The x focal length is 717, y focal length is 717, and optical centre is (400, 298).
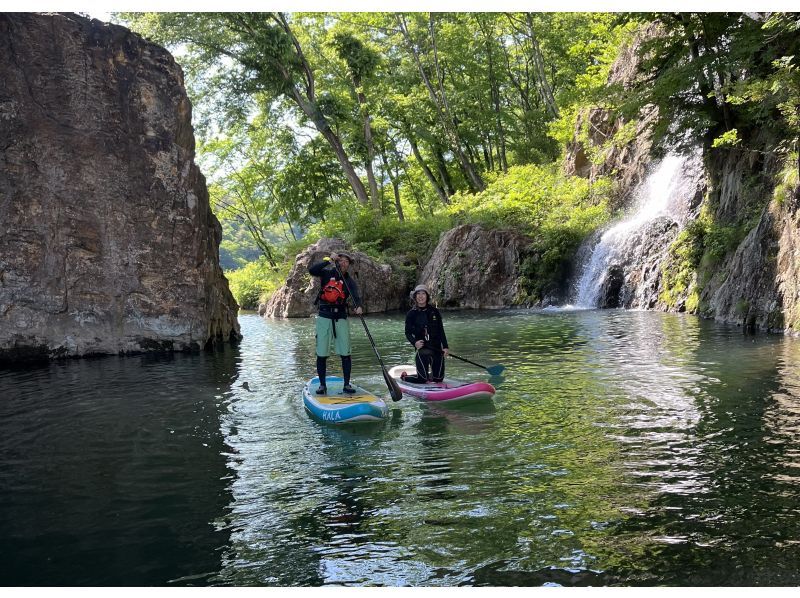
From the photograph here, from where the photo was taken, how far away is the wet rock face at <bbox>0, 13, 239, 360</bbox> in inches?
603

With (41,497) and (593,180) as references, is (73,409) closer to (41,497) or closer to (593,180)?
(41,497)

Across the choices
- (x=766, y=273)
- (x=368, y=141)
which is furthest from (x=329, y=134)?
(x=766, y=273)

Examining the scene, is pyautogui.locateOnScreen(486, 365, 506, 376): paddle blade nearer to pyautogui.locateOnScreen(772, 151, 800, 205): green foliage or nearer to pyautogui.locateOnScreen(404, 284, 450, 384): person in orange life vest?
pyautogui.locateOnScreen(404, 284, 450, 384): person in orange life vest

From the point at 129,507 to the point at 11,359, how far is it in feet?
37.7

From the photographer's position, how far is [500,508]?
5332 millimetres

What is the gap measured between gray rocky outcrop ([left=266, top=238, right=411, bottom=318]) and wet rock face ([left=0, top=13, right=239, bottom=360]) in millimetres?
11616

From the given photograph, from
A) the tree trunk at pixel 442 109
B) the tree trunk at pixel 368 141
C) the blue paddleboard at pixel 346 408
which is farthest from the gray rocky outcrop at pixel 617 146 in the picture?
the blue paddleboard at pixel 346 408

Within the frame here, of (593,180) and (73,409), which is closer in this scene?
(73,409)

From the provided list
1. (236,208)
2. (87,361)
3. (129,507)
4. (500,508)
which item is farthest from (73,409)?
(236,208)

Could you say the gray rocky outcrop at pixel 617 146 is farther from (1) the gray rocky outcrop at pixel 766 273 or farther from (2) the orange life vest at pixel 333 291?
(2) the orange life vest at pixel 333 291

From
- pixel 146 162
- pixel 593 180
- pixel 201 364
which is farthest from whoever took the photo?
pixel 593 180

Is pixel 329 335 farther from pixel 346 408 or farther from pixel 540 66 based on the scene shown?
pixel 540 66

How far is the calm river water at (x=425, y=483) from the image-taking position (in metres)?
4.43

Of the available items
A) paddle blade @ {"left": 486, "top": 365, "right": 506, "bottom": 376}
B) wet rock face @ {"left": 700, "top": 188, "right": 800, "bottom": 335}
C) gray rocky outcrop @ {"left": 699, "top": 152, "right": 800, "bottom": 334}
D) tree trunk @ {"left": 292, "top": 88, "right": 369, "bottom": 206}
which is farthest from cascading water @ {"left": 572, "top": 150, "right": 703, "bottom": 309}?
tree trunk @ {"left": 292, "top": 88, "right": 369, "bottom": 206}
